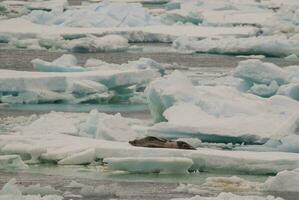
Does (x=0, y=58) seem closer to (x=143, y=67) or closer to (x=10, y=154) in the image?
(x=143, y=67)

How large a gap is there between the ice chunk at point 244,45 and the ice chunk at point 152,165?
39.0 feet

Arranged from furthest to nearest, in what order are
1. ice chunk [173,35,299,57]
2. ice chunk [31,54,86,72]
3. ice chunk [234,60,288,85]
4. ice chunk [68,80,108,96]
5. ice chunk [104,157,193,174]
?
1. ice chunk [173,35,299,57]
2. ice chunk [31,54,86,72]
3. ice chunk [68,80,108,96]
4. ice chunk [234,60,288,85]
5. ice chunk [104,157,193,174]

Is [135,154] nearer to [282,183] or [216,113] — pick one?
[282,183]

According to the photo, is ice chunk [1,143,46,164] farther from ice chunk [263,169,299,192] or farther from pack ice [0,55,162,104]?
pack ice [0,55,162,104]

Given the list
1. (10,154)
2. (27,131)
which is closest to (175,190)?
(10,154)

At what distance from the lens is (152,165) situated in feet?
34.8

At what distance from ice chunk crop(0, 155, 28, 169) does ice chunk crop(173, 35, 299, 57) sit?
39.2 feet

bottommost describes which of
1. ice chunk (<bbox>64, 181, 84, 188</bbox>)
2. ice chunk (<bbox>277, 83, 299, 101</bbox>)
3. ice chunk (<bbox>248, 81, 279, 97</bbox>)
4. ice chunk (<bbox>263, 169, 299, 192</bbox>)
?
ice chunk (<bbox>64, 181, 84, 188</bbox>)

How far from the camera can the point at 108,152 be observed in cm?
1100

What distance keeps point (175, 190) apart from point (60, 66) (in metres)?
8.29

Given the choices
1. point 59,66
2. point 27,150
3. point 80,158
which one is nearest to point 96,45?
point 59,66

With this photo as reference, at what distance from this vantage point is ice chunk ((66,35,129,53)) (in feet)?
76.7

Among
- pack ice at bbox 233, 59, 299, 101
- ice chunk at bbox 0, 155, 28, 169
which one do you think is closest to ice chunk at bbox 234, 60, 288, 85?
pack ice at bbox 233, 59, 299, 101

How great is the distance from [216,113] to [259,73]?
8.62ft
